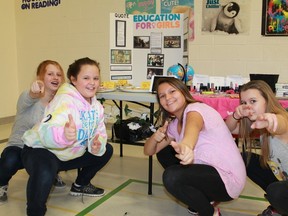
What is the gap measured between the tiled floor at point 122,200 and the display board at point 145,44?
3.12 feet

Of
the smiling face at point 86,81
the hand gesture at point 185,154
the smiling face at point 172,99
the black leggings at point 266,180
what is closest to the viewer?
the hand gesture at point 185,154

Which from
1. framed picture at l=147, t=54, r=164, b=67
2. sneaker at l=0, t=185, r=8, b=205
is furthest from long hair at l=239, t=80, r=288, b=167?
sneaker at l=0, t=185, r=8, b=205

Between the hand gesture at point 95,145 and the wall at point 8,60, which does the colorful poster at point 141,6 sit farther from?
the hand gesture at point 95,145

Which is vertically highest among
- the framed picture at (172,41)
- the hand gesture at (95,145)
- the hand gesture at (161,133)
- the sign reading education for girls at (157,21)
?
the sign reading education for girls at (157,21)

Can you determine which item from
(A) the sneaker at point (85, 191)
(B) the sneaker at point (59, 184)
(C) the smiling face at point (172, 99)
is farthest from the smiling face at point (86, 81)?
(B) the sneaker at point (59, 184)

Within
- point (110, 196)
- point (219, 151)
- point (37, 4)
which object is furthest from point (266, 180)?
point (37, 4)

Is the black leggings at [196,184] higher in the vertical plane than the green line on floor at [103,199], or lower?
higher

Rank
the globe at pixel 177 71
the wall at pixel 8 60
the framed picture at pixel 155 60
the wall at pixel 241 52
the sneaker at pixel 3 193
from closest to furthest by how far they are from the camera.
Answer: the sneaker at pixel 3 193 < the globe at pixel 177 71 < the framed picture at pixel 155 60 < the wall at pixel 241 52 < the wall at pixel 8 60

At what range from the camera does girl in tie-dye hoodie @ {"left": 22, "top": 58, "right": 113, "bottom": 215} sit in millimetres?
1827

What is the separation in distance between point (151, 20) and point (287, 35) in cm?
148

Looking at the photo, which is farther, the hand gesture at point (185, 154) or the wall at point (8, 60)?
the wall at point (8, 60)

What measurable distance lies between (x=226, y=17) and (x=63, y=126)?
8.17ft

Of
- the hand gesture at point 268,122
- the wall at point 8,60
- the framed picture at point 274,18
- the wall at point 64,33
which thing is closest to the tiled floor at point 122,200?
the hand gesture at point 268,122

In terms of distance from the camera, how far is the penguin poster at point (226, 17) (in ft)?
11.6
